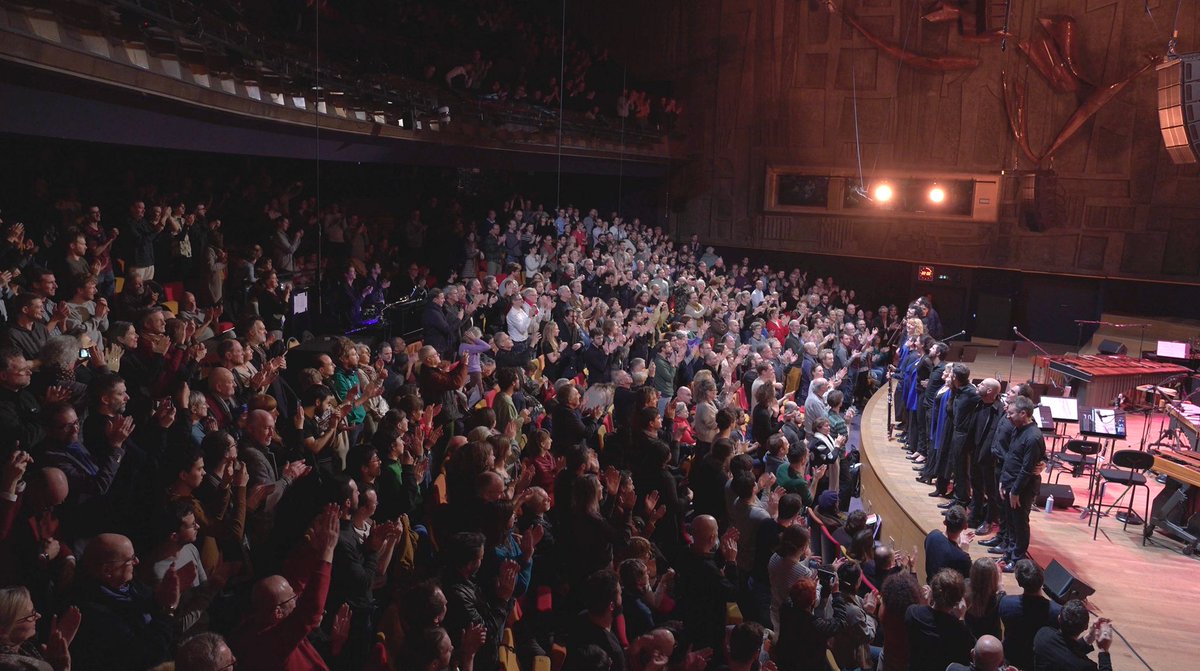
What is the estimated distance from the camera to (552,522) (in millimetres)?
4164

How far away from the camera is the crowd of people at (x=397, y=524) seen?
286cm

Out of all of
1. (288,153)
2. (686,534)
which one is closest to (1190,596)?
(686,534)

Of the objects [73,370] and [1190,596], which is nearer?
[73,370]

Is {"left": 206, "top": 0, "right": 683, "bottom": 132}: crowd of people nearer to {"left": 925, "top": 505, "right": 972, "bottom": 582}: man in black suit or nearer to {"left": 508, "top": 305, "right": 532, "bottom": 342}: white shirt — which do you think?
{"left": 508, "top": 305, "right": 532, "bottom": 342}: white shirt

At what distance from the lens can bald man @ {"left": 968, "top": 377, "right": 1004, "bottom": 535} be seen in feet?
21.8

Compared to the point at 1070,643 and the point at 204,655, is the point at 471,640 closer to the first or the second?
the point at 204,655

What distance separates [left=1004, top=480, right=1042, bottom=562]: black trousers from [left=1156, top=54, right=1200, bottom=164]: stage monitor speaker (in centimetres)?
503

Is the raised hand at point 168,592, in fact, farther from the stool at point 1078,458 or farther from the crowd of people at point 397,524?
the stool at point 1078,458

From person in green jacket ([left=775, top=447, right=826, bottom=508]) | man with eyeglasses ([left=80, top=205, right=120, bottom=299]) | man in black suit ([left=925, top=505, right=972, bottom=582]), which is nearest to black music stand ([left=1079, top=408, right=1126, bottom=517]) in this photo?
man in black suit ([left=925, top=505, right=972, bottom=582])

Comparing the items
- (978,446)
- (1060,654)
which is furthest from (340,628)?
(978,446)

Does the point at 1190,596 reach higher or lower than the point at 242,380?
lower

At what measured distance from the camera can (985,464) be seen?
668cm

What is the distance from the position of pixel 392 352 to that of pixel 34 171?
465 centimetres

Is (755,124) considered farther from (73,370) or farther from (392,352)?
(73,370)
